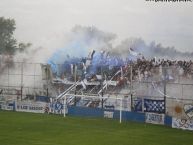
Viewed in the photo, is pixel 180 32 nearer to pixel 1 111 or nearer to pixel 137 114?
pixel 137 114

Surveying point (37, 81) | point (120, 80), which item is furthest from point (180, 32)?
point (37, 81)

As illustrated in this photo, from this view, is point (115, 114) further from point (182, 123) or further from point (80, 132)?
point (80, 132)

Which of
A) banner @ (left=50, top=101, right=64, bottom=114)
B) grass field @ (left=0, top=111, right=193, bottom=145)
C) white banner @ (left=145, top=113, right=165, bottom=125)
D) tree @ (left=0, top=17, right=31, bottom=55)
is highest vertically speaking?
tree @ (left=0, top=17, right=31, bottom=55)

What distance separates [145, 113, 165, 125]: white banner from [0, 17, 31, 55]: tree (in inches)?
809

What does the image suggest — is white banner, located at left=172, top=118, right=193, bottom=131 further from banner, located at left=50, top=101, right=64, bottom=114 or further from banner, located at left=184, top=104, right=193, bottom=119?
banner, located at left=50, top=101, right=64, bottom=114

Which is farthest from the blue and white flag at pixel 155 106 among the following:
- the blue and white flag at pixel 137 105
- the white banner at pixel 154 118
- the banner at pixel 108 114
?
the banner at pixel 108 114

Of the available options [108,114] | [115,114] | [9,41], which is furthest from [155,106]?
[9,41]

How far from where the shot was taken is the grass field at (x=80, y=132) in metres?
20.6

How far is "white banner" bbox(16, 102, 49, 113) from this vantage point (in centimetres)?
3250

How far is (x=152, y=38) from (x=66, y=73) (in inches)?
304

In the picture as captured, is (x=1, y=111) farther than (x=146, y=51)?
No

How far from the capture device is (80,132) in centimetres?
2358

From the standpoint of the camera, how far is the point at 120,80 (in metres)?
38.5

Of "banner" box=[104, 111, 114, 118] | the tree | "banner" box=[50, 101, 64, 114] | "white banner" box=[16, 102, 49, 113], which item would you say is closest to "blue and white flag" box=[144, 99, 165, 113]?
"banner" box=[104, 111, 114, 118]
